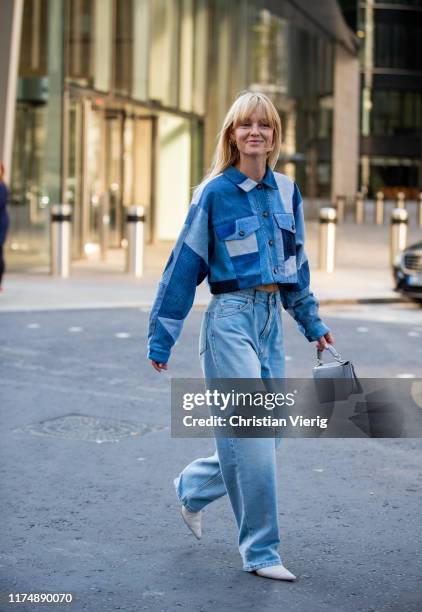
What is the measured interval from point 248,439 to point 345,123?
45.5 meters

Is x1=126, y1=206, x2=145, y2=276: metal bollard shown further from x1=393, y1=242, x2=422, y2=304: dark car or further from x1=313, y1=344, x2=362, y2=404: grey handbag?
x1=313, y1=344, x2=362, y2=404: grey handbag

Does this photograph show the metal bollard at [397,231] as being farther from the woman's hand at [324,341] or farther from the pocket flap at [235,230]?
the pocket flap at [235,230]

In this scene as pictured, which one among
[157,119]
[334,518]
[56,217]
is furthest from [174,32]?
[334,518]

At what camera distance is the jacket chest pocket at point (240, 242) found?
4.84m

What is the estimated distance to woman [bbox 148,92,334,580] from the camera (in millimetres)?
4805

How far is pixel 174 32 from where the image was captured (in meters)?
28.1

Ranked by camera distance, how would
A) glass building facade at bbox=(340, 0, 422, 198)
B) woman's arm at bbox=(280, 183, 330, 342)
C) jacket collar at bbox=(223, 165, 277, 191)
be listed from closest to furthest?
jacket collar at bbox=(223, 165, 277, 191) → woman's arm at bbox=(280, 183, 330, 342) → glass building facade at bbox=(340, 0, 422, 198)

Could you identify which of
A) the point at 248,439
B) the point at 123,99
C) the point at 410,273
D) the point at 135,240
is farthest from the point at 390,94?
the point at 248,439

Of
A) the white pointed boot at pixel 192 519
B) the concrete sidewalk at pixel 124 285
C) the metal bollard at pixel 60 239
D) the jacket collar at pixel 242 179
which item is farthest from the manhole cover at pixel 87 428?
the metal bollard at pixel 60 239

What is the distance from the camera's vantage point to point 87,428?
7.88 meters

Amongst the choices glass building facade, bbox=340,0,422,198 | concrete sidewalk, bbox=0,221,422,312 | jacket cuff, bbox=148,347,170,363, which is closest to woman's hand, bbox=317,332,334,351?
jacket cuff, bbox=148,347,170,363

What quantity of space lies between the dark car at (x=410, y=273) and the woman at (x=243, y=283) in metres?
11.0

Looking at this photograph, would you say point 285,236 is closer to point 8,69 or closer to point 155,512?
point 155,512

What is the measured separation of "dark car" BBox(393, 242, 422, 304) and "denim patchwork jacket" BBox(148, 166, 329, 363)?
11.0 m
